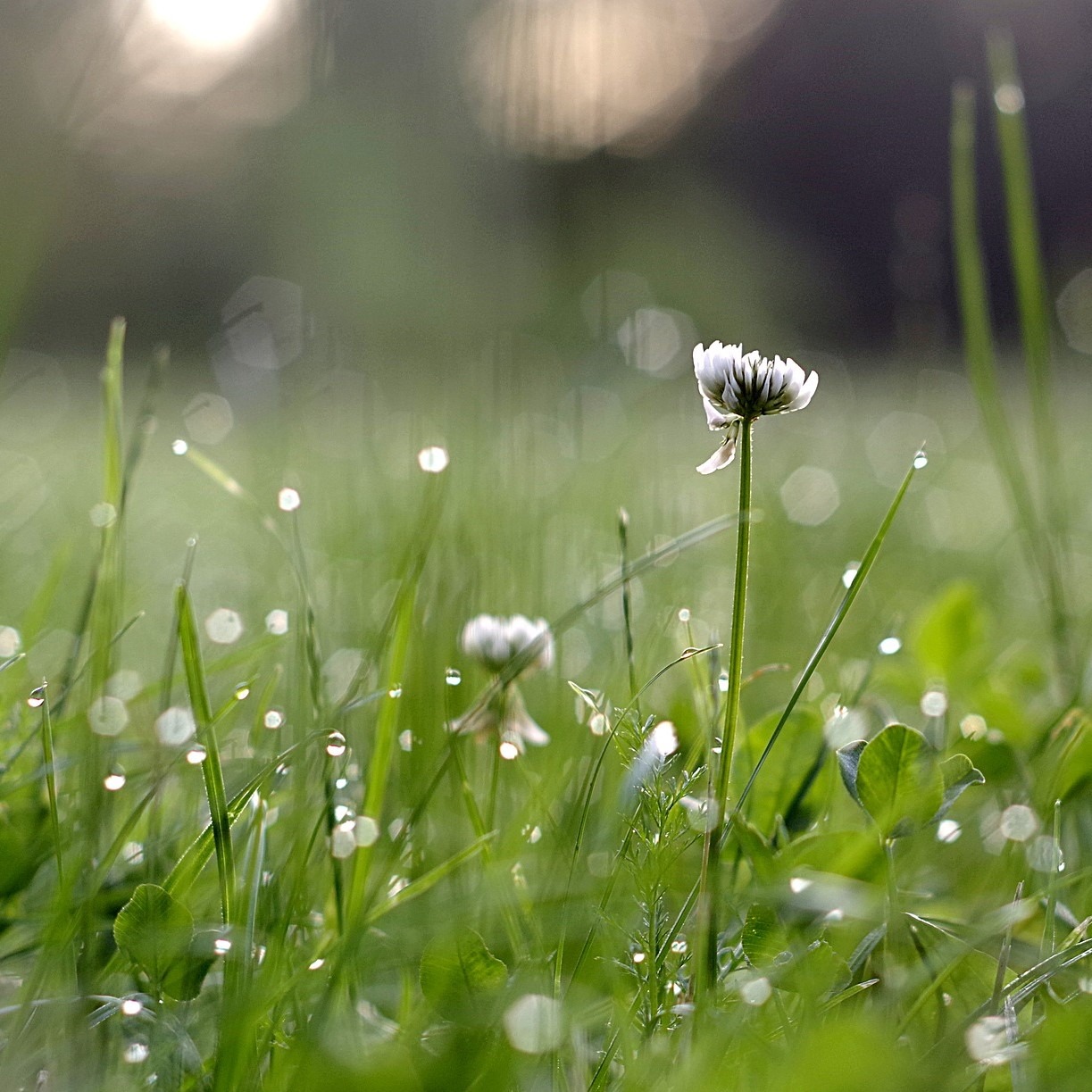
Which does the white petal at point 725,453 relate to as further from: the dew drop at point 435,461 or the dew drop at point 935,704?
the dew drop at point 935,704

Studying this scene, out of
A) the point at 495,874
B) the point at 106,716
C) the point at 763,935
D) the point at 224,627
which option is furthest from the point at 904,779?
the point at 224,627

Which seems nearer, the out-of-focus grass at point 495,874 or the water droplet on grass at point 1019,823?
the out-of-focus grass at point 495,874

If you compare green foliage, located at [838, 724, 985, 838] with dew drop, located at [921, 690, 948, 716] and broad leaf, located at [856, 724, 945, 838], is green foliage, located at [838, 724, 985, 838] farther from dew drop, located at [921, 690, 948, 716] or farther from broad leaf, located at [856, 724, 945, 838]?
dew drop, located at [921, 690, 948, 716]

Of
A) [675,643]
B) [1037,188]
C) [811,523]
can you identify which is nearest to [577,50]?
[675,643]

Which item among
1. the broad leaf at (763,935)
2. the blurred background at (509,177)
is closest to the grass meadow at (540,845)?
the broad leaf at (763,935)

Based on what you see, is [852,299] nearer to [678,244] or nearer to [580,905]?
[678,244]
